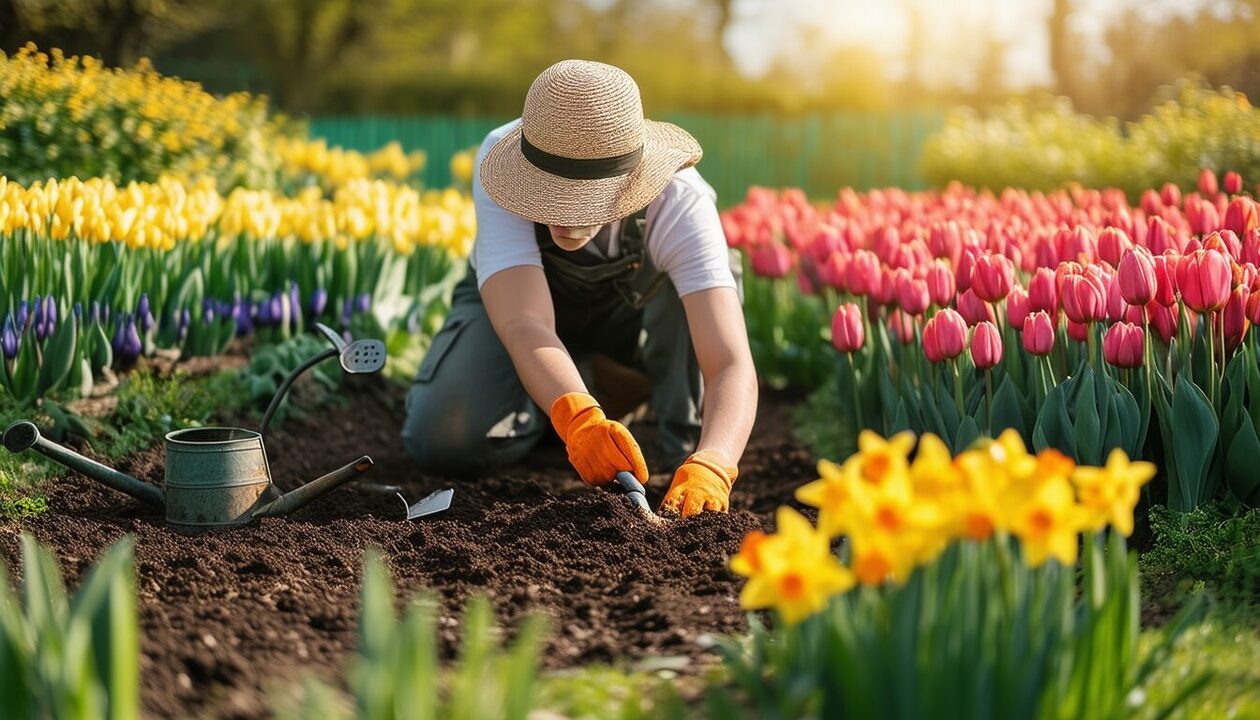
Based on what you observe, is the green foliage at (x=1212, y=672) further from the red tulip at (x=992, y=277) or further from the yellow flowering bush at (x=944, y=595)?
the red tulip at (x=992, y=277)

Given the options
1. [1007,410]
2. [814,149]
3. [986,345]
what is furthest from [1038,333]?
[814,149]

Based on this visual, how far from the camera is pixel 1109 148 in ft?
32.7

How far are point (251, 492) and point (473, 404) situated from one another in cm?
92

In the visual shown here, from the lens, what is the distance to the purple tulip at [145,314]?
4000 millimetres

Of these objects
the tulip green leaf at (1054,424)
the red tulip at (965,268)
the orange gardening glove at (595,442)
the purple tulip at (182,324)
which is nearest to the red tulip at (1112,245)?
the red tulip at (965,268)

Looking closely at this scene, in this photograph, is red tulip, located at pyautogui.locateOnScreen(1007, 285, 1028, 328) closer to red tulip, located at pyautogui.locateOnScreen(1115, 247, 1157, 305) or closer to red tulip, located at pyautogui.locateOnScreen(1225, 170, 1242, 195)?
red tulip, located at pyautogui.locateOnScreen(1115, 247, 1157, 305)

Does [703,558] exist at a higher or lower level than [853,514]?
lower

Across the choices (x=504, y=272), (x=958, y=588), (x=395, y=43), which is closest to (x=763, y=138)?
(x=395, y=43)

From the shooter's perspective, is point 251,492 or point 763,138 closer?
point 251,492

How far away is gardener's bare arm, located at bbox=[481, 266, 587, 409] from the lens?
10.3 feet

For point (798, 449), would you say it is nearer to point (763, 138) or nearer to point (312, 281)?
point (312, 281)

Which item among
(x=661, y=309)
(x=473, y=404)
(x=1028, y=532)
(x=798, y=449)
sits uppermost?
(x=1028, y=532)

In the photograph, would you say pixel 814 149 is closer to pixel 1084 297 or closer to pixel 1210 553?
pixel 1084 297

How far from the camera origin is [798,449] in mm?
4320
